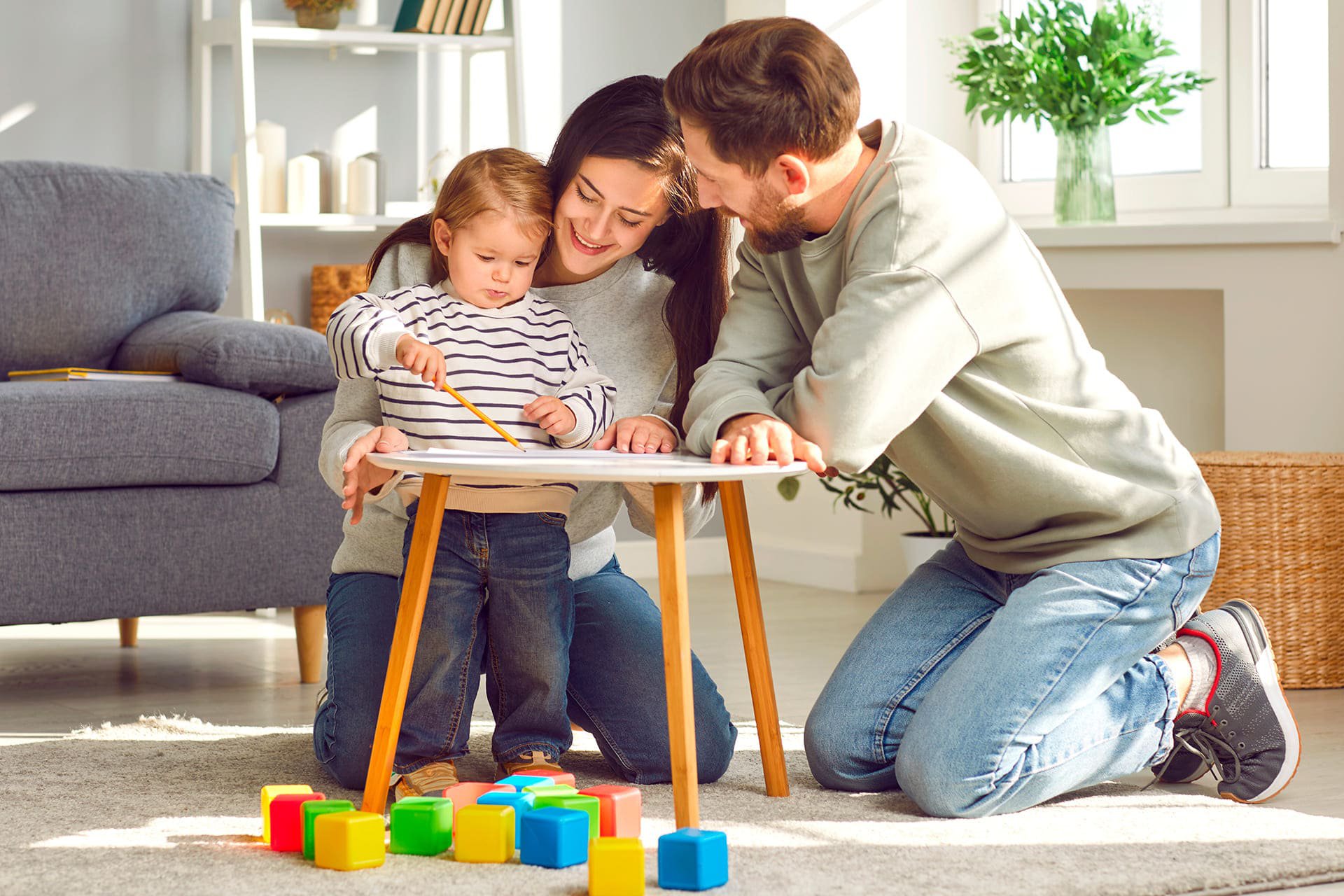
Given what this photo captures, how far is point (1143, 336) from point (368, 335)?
211 cm

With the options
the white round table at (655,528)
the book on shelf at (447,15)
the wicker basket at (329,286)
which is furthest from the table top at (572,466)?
the book on shelf at (447,15)

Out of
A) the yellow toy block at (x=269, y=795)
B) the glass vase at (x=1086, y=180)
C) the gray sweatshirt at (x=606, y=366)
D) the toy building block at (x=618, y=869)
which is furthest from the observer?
the glass vase at (x=1086, y=180)

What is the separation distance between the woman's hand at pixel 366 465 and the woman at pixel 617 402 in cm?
7

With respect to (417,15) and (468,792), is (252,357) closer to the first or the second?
(468,792)

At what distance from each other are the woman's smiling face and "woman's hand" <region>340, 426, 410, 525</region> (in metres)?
0.31

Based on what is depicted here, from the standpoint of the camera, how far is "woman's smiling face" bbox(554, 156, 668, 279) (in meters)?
1.82

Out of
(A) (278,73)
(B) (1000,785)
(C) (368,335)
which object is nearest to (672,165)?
(C) (368,335)

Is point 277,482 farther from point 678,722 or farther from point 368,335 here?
point 678,722

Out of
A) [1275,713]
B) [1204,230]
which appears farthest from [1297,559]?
[1275,713]

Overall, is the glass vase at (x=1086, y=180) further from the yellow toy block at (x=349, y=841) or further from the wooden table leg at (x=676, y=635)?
the yellow toy block at (x=349, y=841)

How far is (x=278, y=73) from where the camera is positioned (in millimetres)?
3650

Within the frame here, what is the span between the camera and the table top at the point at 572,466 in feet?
4.72

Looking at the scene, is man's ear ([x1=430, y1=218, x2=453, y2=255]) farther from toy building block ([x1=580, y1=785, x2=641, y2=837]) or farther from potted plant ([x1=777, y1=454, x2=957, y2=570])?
potted plant ([x1=777, y1=454, x2=957, y2=570])

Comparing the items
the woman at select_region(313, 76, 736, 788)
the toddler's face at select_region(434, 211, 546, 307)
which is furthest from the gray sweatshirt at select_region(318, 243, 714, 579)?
the toddler's face at select_region(434, 211, 546, 307)
